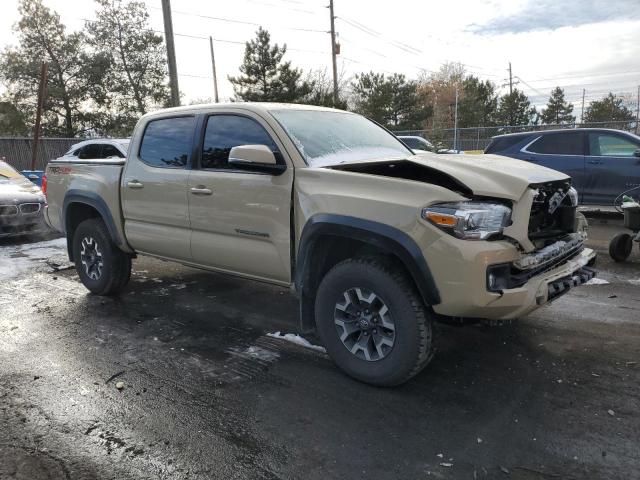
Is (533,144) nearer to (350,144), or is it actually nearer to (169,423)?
(350,144)

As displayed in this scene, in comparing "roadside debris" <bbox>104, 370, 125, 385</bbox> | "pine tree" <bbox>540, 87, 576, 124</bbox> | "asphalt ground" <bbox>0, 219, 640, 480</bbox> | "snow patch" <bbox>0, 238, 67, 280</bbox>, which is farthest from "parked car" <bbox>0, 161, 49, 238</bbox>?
"pine tree" <bbox>540, 87, 576, 124</bbox>

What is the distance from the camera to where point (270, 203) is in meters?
3.72

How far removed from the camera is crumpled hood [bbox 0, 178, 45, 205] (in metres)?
8.81

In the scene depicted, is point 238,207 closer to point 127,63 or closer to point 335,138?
point 335,138

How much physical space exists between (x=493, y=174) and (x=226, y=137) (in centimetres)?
219

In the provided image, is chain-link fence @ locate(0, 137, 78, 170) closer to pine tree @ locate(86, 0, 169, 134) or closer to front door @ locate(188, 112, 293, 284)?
pine tree @ locate(86, 0, 169, 134)

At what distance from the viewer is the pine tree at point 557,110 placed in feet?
219

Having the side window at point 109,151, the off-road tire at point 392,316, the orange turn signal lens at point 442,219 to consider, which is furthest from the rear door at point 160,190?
the side window at point 109,151

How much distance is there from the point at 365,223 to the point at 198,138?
1989mm

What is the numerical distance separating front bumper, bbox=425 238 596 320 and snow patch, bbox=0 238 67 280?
6026 millimetres

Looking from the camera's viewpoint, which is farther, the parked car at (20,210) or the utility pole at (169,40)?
the utility pole at (169,40)

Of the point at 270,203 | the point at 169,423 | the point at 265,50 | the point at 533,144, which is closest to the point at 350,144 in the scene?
the point at 270,203

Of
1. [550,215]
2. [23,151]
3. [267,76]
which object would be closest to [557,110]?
[267,76]

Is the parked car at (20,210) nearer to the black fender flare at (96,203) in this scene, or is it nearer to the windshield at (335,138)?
the black fender flare at (96,203)
